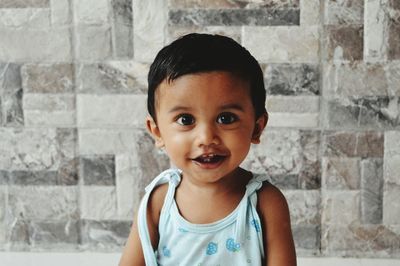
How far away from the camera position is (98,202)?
55.8 inches

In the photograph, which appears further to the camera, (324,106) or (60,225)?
(60,225)

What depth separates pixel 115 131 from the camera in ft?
4.55

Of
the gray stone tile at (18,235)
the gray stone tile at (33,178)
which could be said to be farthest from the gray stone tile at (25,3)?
the gray stone tile at (18,235)

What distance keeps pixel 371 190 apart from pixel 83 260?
72cm

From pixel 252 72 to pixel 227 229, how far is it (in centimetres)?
25

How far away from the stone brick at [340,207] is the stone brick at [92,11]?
68cm

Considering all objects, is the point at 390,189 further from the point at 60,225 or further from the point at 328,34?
the point at 60,225

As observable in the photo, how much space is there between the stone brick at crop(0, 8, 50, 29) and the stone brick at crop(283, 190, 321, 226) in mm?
711

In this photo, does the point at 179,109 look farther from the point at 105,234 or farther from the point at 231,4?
the point at 105,234

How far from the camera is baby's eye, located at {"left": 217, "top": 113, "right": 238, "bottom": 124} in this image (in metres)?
0.84

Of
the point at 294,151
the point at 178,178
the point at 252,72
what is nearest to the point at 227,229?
the point at 178,178

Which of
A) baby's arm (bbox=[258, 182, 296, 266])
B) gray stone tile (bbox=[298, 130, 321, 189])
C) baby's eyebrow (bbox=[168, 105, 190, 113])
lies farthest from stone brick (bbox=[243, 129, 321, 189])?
baby's eyebrow (bbox=[168, 105, 190, 113])

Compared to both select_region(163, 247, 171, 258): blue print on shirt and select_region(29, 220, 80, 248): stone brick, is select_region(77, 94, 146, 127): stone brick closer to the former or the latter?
select_region(29, 220, 80, 248): stone brick

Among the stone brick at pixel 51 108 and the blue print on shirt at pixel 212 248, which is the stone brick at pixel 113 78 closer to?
the stone brick at pixel 51 108
